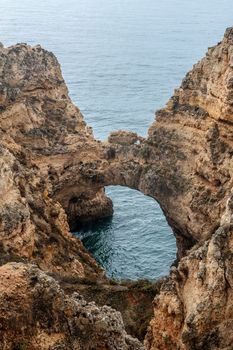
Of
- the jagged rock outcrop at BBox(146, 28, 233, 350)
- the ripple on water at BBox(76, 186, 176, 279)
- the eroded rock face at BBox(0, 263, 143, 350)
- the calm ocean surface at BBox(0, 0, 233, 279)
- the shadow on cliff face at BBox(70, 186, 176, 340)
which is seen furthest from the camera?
the calm ocean surface at BBox(0, 0, 233, 279)

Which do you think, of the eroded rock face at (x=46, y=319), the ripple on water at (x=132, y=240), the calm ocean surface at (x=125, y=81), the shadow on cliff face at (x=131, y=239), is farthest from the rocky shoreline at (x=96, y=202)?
the calm ocean surface at (x=125, y=81)

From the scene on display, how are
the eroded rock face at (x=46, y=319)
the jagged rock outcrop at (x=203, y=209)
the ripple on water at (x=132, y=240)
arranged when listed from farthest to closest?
the ripple on water at (x=132, y=240) → the jagged rock outcrop at (x=203, y=209) → the eroded rock face at (x=46, y=319)

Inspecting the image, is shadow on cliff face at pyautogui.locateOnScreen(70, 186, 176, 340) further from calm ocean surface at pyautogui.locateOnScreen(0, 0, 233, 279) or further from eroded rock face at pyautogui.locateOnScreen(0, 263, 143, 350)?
eroded rock face at pyautogui.locateOnScreen(0, 263, 143, 350)

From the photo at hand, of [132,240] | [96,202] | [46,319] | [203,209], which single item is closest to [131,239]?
[132,240]

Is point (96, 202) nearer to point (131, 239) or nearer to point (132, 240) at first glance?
point (131, 239)

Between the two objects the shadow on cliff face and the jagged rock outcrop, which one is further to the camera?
the shadow on cliff face

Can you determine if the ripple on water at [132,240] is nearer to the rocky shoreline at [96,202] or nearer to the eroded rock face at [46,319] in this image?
the rocky shoreline at [96,202]

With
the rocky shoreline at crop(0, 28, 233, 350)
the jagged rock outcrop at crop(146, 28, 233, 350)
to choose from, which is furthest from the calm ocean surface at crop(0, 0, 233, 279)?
the jagged rock outcrop at crop(146, 28, 233, 350)
